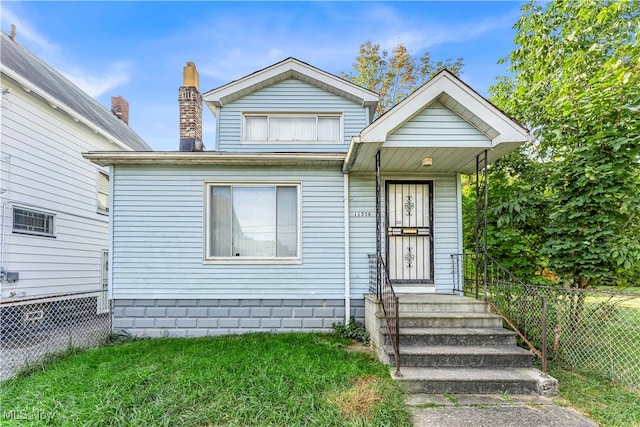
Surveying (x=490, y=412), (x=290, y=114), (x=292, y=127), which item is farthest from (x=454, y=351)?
(x=290, y=114)

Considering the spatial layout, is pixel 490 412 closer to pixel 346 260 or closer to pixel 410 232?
pixel 346 260

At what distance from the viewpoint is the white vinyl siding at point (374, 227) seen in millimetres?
5719

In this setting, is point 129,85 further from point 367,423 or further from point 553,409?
point 553,409

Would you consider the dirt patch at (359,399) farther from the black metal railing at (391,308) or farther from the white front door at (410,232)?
the white front door at (410,232)

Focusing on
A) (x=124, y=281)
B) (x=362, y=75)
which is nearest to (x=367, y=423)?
(x=124, y=281)

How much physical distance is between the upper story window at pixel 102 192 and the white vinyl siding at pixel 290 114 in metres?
4.53

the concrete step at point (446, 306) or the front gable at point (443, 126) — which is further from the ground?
the front gable at point (443, 126)

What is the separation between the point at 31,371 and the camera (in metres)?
3.94

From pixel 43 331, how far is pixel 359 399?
6578mm

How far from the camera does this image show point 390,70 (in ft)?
46.9

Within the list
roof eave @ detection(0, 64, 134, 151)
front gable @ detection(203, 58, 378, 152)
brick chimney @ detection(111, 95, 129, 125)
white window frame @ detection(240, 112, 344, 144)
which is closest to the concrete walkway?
front gable @ detection(203, 58, 378, 152)

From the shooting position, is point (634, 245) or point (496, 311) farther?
point (496, 311)

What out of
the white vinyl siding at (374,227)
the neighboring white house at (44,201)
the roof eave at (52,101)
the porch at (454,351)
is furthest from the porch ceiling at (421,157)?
the roof eave at (52,101)

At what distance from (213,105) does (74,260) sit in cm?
522
